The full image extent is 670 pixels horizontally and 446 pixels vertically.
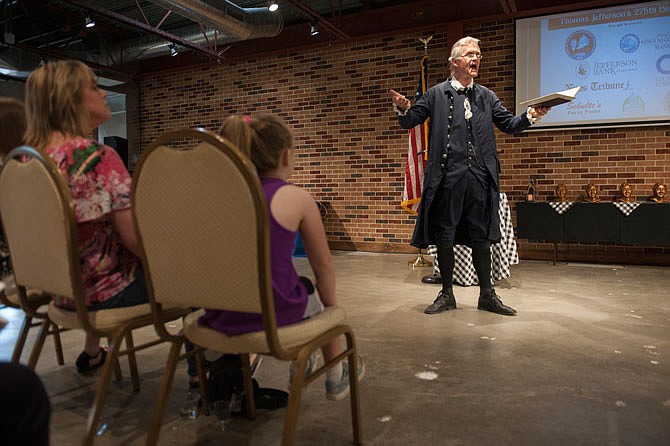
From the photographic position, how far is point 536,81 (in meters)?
5.46

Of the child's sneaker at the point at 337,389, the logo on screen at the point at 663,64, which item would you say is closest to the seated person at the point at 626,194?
the logo on screen at the point at 663,64

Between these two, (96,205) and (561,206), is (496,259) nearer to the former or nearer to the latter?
(561,206)

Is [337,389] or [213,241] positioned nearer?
[213,241]

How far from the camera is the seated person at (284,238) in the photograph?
1206 mm

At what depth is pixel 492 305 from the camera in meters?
3.06

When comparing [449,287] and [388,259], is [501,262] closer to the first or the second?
[449,287]

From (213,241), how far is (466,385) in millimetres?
1262

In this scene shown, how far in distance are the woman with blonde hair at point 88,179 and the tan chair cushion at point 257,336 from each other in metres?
0.28

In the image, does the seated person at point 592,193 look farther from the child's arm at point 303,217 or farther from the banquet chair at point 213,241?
the banquet chair at point 213,241

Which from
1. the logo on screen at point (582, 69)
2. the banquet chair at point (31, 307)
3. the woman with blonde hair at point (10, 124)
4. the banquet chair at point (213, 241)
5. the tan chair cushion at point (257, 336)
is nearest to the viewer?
the banquet chair at point (213, 241)

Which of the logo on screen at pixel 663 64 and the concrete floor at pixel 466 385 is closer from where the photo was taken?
the concrete floor at pixel 466 385

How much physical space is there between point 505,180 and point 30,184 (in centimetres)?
521

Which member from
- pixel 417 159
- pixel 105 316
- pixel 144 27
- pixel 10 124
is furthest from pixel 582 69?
pixel 105 316

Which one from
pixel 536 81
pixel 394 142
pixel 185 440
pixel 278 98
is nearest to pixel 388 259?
pixel 394 142
